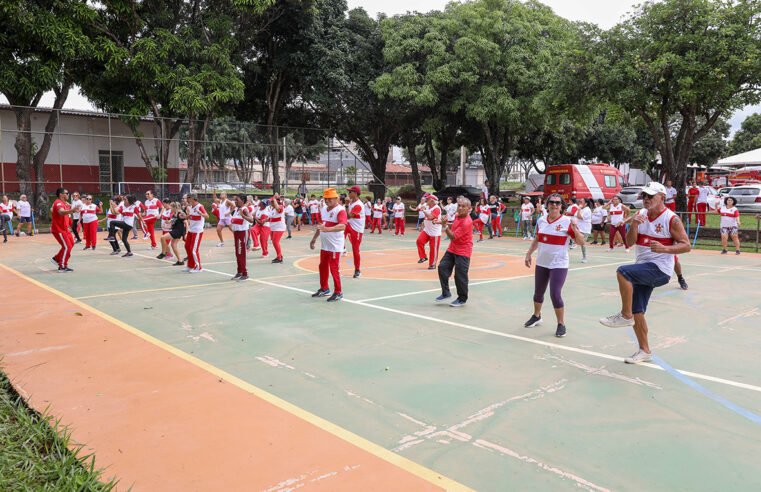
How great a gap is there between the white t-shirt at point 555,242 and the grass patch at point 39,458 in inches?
227

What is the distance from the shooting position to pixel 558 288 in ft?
25.5

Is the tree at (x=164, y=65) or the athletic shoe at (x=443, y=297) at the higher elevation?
the tree at (x=164, y=65)

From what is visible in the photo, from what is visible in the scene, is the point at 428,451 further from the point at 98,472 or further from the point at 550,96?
the point at 550,96

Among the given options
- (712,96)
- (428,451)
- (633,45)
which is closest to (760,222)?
(712,96)

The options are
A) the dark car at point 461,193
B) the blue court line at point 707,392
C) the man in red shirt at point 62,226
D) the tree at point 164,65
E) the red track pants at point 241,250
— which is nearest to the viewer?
the blue court line at point 707,392

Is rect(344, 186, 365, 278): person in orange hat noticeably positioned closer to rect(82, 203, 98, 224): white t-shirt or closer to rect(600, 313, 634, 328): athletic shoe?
rect(600, 313, 634, 328): athletic shoe

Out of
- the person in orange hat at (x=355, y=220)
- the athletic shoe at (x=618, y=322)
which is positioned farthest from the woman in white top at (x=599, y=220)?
the athletic shoe at (x=618, y=322)

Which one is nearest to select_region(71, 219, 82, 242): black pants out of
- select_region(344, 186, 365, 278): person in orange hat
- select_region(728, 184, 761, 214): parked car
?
select_region(344, 186, 365, 278): person in orange hat

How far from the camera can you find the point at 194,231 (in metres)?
13.3

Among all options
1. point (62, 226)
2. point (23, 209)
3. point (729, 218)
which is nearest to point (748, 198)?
point (729, 218)

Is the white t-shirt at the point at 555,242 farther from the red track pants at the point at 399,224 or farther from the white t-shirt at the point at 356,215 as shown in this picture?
the red track pants at the point at 399,224

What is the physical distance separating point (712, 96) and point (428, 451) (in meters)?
21.6

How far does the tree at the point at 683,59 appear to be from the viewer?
20.1 metres

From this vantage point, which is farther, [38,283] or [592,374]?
[38,283]
